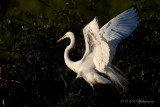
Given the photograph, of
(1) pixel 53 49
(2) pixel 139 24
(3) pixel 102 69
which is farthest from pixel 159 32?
(1) pixel 53 49

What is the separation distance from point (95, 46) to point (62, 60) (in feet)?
3.14

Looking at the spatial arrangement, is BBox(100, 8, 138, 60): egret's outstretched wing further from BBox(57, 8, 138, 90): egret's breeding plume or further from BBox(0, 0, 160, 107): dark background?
BBox(0, 0, 160, 107): dark background

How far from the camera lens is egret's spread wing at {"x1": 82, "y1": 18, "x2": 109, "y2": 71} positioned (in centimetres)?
330

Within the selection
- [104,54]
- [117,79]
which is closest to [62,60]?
[117,79]

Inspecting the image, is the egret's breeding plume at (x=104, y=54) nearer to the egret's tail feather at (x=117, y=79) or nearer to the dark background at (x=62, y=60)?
the egret's tail feather at (x=117, y=79)

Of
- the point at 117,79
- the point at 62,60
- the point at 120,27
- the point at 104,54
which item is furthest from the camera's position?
the point at 62,60

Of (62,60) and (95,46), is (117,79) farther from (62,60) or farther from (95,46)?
(62,60)

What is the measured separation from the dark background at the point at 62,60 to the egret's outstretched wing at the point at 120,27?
0.55ft

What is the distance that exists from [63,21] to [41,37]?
0.53 m

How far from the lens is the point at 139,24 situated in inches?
179

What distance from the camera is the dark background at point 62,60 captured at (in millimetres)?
3943

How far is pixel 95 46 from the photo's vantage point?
3.68m

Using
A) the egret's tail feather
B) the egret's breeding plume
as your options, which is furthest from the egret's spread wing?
the egret's tail feather

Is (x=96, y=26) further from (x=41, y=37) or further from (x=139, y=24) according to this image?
(x=139, y=24)
